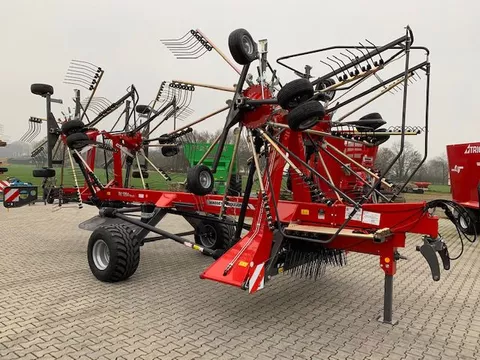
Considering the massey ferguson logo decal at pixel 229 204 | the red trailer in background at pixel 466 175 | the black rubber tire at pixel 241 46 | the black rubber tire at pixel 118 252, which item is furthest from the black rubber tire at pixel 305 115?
the red trailer in background at pixel 466 175

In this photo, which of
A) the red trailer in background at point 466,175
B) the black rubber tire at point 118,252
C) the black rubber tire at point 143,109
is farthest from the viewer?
the red trailer in background at point 466,175

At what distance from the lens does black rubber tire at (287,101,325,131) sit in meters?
3.41

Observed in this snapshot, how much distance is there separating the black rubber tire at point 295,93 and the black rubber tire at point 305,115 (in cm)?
16

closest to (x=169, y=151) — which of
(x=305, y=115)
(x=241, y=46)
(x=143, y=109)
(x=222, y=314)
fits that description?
(x=143, y=109)

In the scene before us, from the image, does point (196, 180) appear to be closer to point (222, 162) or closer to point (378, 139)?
point (378, 139)

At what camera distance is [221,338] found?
382cm

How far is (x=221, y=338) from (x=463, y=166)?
8.79 meters

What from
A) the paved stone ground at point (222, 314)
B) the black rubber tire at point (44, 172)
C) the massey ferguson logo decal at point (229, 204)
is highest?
the black rubber tire at point (44, 172)

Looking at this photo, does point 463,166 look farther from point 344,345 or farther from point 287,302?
point 344,345

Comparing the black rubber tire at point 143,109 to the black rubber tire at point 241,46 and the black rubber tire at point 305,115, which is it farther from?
the black rubber tire at point 305,115

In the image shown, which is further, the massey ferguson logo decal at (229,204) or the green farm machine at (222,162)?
the green farm machine at (222,162)

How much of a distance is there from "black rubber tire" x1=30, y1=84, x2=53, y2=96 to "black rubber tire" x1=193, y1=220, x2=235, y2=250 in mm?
3251

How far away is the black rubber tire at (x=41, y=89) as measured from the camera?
633cm

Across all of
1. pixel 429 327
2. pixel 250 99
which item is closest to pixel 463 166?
pixel 429 327
